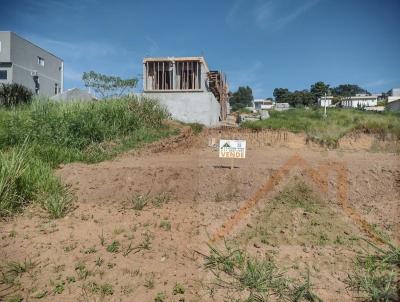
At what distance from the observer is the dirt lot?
123 inches

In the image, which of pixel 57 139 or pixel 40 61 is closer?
pixel 57 139

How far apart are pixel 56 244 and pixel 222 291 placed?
1885 mm

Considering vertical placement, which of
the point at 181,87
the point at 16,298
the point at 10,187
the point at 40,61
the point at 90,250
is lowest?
the point at 16,298

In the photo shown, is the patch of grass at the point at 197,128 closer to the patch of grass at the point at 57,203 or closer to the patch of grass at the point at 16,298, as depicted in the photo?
the patch of grass at the point at 57,203

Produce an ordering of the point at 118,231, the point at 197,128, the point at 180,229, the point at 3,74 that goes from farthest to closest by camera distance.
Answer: the point at 3,74, the point at 197,128, the point at 180,229, the point at 118,231

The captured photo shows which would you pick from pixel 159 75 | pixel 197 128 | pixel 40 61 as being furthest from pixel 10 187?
pixel 40 61

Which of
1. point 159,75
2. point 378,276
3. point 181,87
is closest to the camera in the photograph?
point 378,276

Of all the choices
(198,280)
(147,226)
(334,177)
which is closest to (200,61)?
(334,177)

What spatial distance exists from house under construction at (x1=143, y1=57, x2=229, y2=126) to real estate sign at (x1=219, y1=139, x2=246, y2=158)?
11.0m

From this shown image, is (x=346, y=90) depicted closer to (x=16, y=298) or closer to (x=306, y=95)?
(x=306, y=95)

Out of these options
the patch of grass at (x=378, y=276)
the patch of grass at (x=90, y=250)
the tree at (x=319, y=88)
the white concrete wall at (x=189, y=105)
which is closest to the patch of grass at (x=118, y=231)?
the patch of grass at (x=90, y=250)

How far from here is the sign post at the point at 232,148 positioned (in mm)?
5265

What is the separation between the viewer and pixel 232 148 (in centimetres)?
527

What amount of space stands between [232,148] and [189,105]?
11.4 metres
